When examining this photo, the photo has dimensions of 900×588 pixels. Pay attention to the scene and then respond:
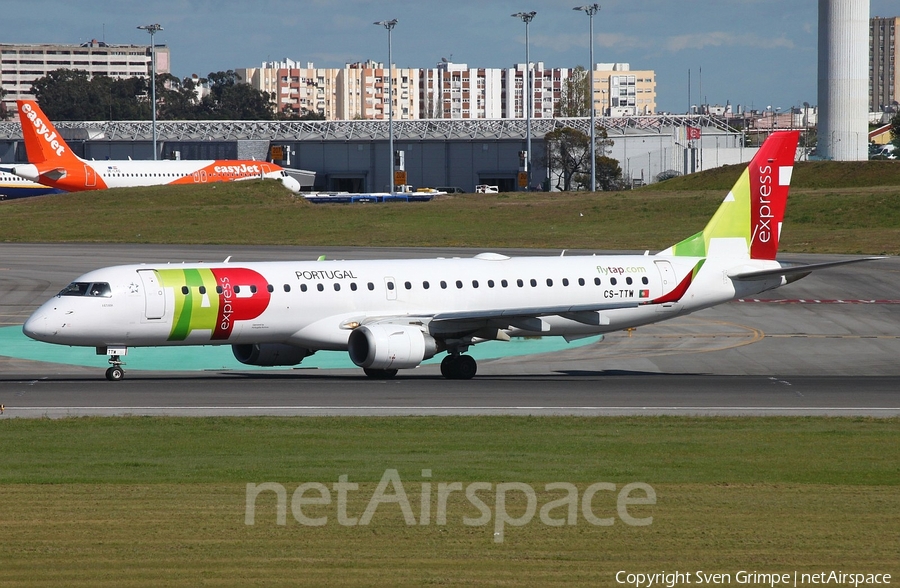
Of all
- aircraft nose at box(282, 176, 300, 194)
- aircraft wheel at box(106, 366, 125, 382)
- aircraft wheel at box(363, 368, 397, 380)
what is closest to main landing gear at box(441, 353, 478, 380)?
aircraft wheel at box(363, 368, 397, 380)

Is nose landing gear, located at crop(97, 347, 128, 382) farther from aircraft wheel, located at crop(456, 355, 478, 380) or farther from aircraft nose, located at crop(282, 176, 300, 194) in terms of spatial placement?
aircraft nose, located at crop(282, 176, 300, 194)

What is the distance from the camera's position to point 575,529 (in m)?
16.0

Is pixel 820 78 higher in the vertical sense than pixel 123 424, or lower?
higher

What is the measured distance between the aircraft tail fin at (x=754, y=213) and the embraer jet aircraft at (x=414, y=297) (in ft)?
0.15

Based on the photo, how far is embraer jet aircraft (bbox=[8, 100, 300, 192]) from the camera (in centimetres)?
11538

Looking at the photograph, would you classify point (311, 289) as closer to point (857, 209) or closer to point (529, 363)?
point (529, 363)

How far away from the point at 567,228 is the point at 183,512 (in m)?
77.1

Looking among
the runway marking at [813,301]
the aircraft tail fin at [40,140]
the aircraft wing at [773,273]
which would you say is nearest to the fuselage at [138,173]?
the aircraft tail fin at [40,140]

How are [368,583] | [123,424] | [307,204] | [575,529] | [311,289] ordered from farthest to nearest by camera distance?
[307,204]
[311,289]
[123,424]
[575,529]
[368,583]

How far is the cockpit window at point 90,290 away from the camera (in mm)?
33562

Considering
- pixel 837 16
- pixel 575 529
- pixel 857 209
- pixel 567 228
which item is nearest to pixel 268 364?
pixel 575 529

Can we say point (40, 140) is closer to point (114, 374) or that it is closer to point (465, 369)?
point (114, 374)

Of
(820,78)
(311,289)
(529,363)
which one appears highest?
(820,78)

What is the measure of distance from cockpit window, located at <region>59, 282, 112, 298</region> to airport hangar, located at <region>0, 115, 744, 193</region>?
12350 centimetres
